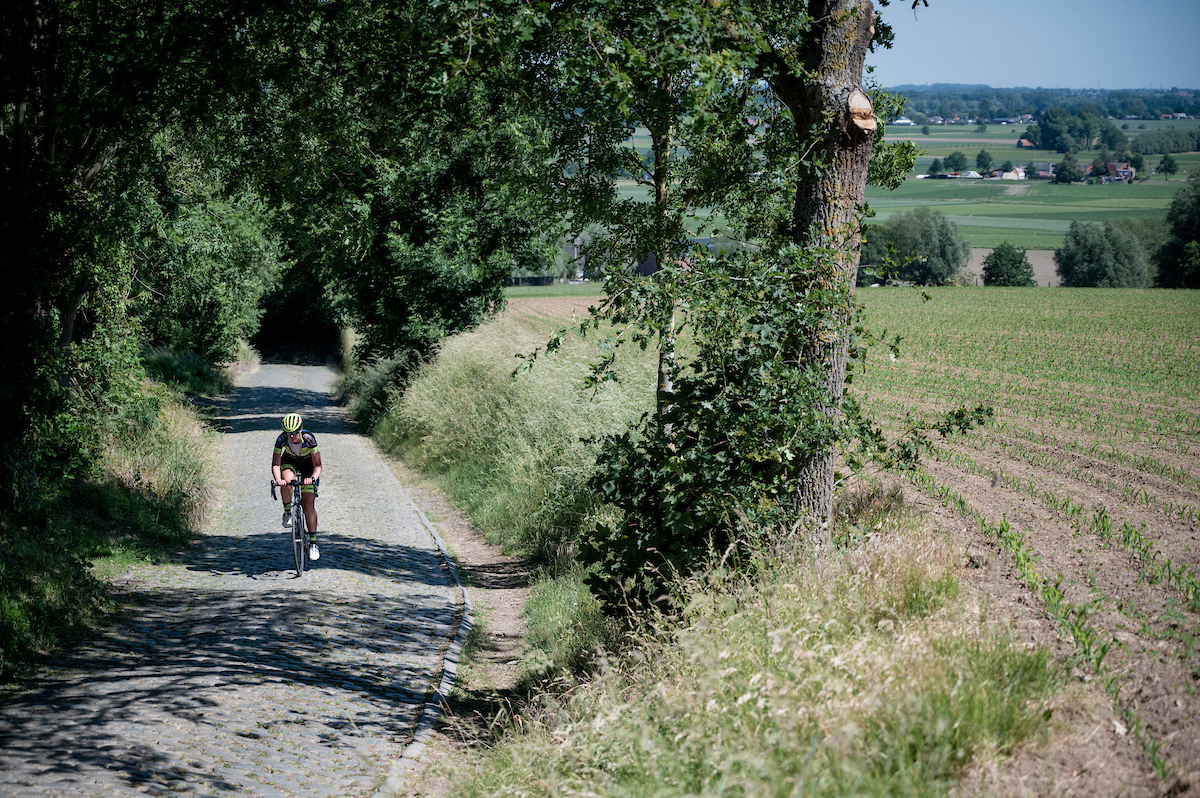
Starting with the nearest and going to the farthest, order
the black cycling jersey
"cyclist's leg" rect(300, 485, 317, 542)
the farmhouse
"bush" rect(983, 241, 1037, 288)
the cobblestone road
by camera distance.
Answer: the cobblestone road → "cyclist's leg" rect(300, 485, 317, 542) → the black cycling jersey → "bush" rect(983, 241, 1037, 288) → the farmhouse

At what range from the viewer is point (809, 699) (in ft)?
12.2

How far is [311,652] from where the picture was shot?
7973 millimetres

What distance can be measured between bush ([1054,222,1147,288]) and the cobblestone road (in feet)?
307

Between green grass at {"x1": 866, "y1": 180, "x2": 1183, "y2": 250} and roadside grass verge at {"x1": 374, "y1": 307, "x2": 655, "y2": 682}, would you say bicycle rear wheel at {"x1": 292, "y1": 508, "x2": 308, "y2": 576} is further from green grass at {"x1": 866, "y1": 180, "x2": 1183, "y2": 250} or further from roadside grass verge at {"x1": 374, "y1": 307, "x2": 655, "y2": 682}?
green grass at {"x1": 866, "y1": 180, "x2": 1183, "y2": 250}

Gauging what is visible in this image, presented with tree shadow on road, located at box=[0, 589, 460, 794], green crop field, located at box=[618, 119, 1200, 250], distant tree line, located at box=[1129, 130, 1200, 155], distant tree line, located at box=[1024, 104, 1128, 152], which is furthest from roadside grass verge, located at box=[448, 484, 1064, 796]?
distant tree line, located at box=[1024, 104, 1128, 152]

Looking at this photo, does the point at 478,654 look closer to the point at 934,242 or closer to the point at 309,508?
the point at 309,508

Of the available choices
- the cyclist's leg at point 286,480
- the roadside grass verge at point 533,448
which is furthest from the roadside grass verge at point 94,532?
the roadside grass verge at point 533,448

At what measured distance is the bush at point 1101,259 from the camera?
88375mm

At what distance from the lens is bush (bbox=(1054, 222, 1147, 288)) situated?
88375 mm

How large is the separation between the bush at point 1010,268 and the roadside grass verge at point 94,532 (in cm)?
8852

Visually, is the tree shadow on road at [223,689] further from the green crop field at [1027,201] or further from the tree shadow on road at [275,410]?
the green crop field at [1027,201]

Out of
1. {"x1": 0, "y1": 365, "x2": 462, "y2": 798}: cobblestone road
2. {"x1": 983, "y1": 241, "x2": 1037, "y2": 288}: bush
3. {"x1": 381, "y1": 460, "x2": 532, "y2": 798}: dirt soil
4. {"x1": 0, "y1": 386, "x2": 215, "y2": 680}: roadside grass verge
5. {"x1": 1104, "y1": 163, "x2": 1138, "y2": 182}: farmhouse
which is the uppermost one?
{"x1": 1104, "y1": 163, "x2": 1138, "y2": 182}: farmhouse

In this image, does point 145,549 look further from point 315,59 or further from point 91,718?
point 315,59

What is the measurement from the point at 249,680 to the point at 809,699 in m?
5.18
